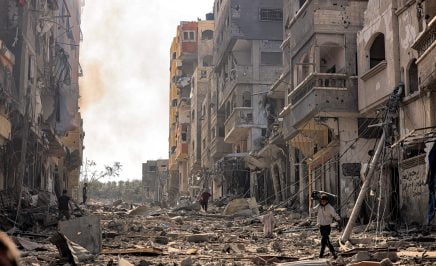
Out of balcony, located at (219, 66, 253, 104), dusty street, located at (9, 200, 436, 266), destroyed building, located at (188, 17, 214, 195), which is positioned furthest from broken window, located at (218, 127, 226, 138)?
dusty street, located at (9, 200, 436, 266)

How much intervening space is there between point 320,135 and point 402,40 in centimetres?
840

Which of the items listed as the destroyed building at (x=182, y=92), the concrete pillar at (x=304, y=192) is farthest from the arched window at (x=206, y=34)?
the concrete pillar at (x=304, y=192)

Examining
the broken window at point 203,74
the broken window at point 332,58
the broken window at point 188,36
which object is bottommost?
the broken window at point 332,58

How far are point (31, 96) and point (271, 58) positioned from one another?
2310cm

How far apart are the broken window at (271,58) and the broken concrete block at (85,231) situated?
117ft

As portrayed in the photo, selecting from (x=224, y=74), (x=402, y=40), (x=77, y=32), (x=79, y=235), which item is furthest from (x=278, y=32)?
(x=79, y=235)

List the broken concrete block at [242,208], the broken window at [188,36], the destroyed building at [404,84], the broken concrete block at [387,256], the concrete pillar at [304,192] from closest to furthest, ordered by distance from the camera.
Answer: the broken concrete block at [387,256], the destroyed building at [404,84], the concrete pillar at [304,192], the broken concrete block at [242,208], the broken window at [188,36]

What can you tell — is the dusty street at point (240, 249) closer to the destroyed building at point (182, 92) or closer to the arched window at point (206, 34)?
the arched window at point (206, 34)

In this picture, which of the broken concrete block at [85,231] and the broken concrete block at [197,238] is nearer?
the broken concrete block at [85,231]

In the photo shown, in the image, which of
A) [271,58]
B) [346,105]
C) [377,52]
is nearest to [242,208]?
[346,105]

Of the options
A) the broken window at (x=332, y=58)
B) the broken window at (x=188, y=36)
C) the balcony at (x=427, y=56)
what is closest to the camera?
the balcony at (x=427, y=56)

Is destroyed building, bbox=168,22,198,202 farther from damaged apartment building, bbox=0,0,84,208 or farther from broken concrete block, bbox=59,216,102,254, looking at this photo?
broken concrete block, bbox=59,216,102,254

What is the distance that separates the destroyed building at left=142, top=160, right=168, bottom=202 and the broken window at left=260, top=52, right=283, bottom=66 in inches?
2316

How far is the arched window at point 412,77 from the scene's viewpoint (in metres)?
18.2
